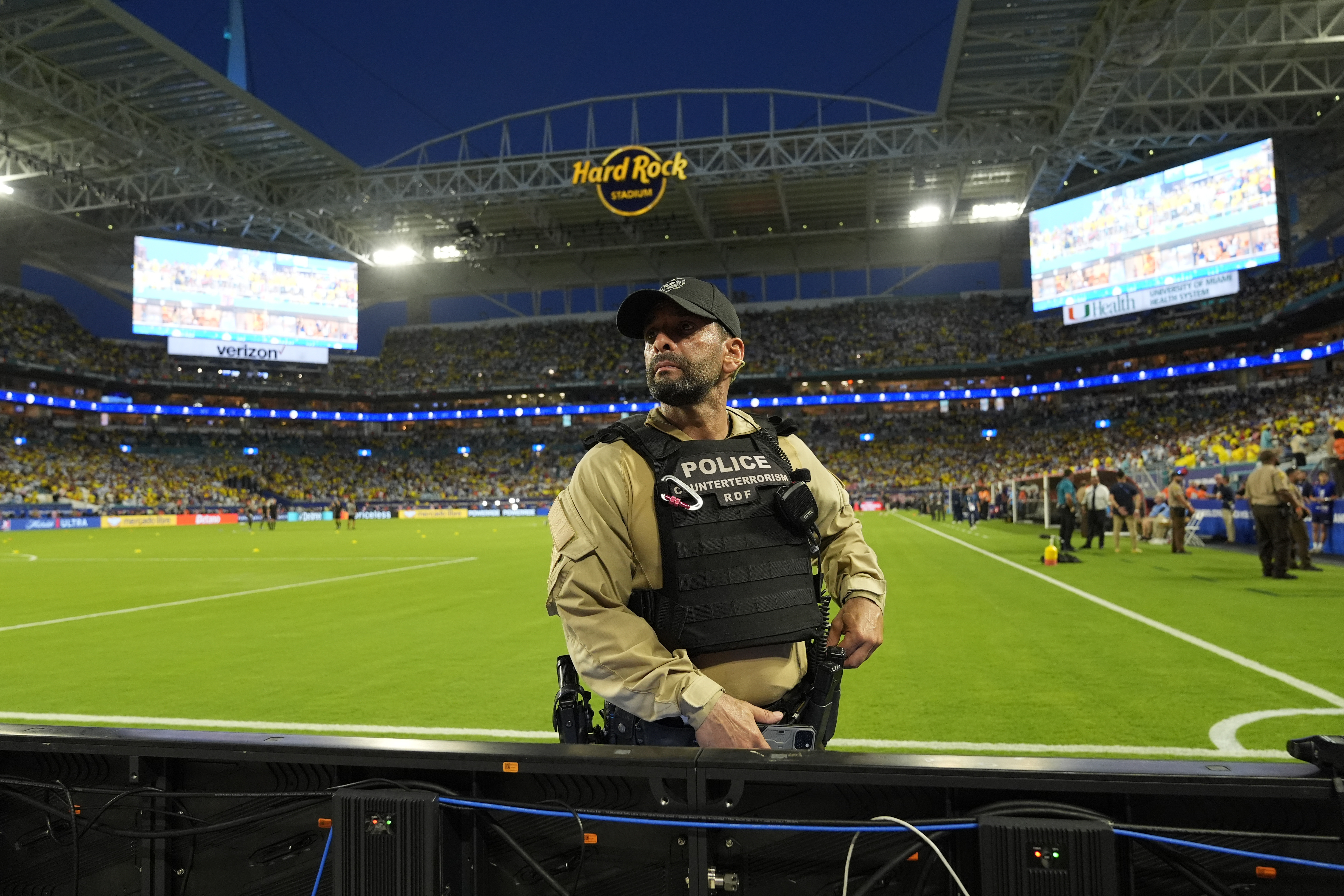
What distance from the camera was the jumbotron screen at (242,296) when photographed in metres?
45.1

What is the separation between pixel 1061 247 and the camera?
129 ft

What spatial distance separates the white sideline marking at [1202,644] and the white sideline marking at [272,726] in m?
5.28

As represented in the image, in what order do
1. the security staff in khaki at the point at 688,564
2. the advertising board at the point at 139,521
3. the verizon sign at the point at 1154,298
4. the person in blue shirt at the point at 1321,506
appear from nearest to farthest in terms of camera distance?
the security staff in khaki at the point at 688,564, the person in blue shirt at the point at 1321,506, the verizon sign at the point at 1154,298, the advertising board at the point at 139,521

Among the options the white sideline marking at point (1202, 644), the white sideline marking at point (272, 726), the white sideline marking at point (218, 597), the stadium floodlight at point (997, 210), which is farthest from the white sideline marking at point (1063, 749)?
the stadium floodlight at point (997, 210)

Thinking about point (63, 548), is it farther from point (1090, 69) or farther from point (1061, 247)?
point (1061, 247)

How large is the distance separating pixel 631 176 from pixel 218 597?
26.3 metres

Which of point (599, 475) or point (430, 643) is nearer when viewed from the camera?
point (599, 475)

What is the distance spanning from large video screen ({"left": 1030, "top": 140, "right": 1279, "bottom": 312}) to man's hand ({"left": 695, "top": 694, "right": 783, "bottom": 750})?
39266 millimetres

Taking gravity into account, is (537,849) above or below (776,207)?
below

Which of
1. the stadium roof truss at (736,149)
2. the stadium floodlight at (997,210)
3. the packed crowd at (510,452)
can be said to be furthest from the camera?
the packed crowd at (510,452)

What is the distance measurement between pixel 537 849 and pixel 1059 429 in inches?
2407

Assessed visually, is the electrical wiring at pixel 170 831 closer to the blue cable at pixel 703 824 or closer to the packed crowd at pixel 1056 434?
the blue cable at pixel 703 824

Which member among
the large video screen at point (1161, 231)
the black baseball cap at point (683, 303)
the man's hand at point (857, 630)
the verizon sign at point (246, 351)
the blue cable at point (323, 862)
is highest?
the large video screen at point (1161, 231)

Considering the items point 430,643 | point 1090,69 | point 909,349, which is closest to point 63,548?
point 430,643
